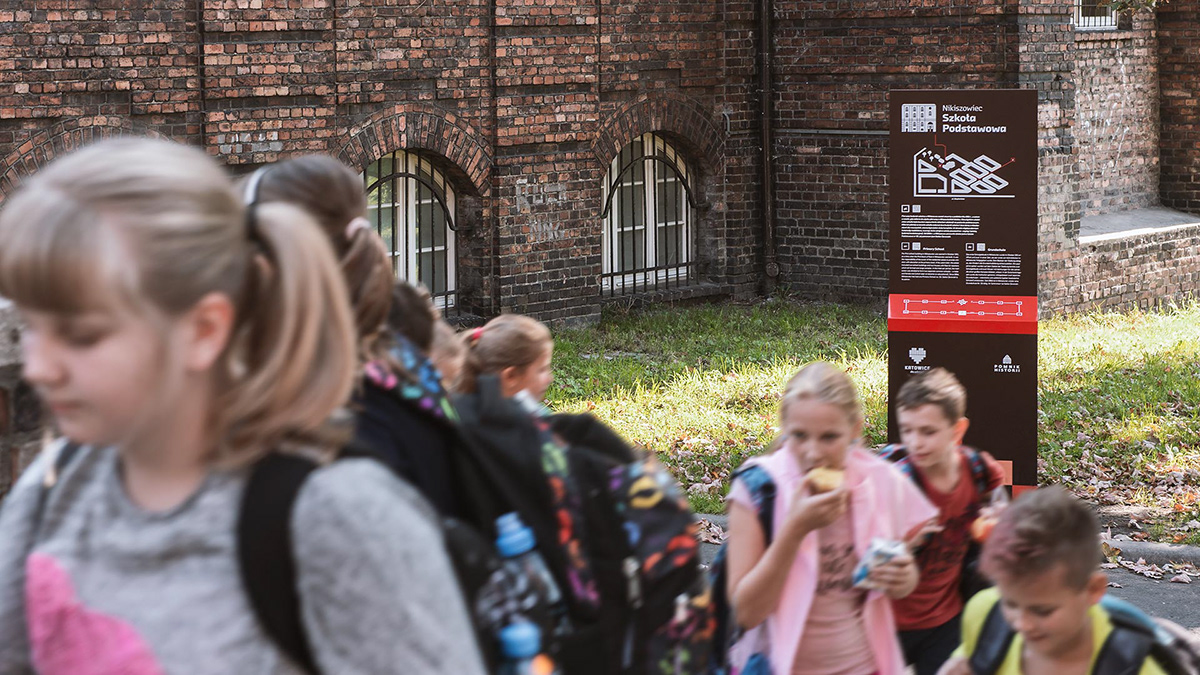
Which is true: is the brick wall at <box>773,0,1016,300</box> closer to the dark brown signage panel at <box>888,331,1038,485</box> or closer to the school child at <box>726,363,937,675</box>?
the dark brown signage panel at <box>888,331,1038,485</box>

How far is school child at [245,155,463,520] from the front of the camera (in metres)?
2.09

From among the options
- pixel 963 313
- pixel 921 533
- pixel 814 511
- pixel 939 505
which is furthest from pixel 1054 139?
pixel 814 511

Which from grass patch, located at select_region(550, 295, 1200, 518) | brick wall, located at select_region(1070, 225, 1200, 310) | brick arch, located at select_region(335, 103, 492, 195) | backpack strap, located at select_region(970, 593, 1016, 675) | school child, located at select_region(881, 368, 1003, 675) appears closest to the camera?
backpack strap, located at select_region(970, 593, 1016, 675)

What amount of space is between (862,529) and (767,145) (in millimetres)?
12829

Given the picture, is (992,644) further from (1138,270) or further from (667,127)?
(1138,270)

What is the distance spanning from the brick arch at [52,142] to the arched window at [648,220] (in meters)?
5.54

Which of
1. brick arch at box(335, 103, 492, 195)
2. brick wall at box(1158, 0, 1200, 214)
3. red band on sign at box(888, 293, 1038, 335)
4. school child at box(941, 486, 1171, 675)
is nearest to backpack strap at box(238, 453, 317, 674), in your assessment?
school child at box(941, 486, 1171, 675)

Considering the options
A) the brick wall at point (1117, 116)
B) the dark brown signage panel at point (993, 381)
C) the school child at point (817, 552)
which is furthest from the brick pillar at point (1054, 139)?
the school child at point (817, 552)

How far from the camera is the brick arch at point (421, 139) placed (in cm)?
1339

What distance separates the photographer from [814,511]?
3.92 metres

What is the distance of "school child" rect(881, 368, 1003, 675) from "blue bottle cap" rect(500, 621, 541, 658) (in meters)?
2.68

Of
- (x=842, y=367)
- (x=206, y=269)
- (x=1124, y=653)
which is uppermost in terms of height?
(x=206, y=269)

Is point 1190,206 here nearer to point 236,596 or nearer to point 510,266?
point 510,266

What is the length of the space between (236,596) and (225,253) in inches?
15.3
